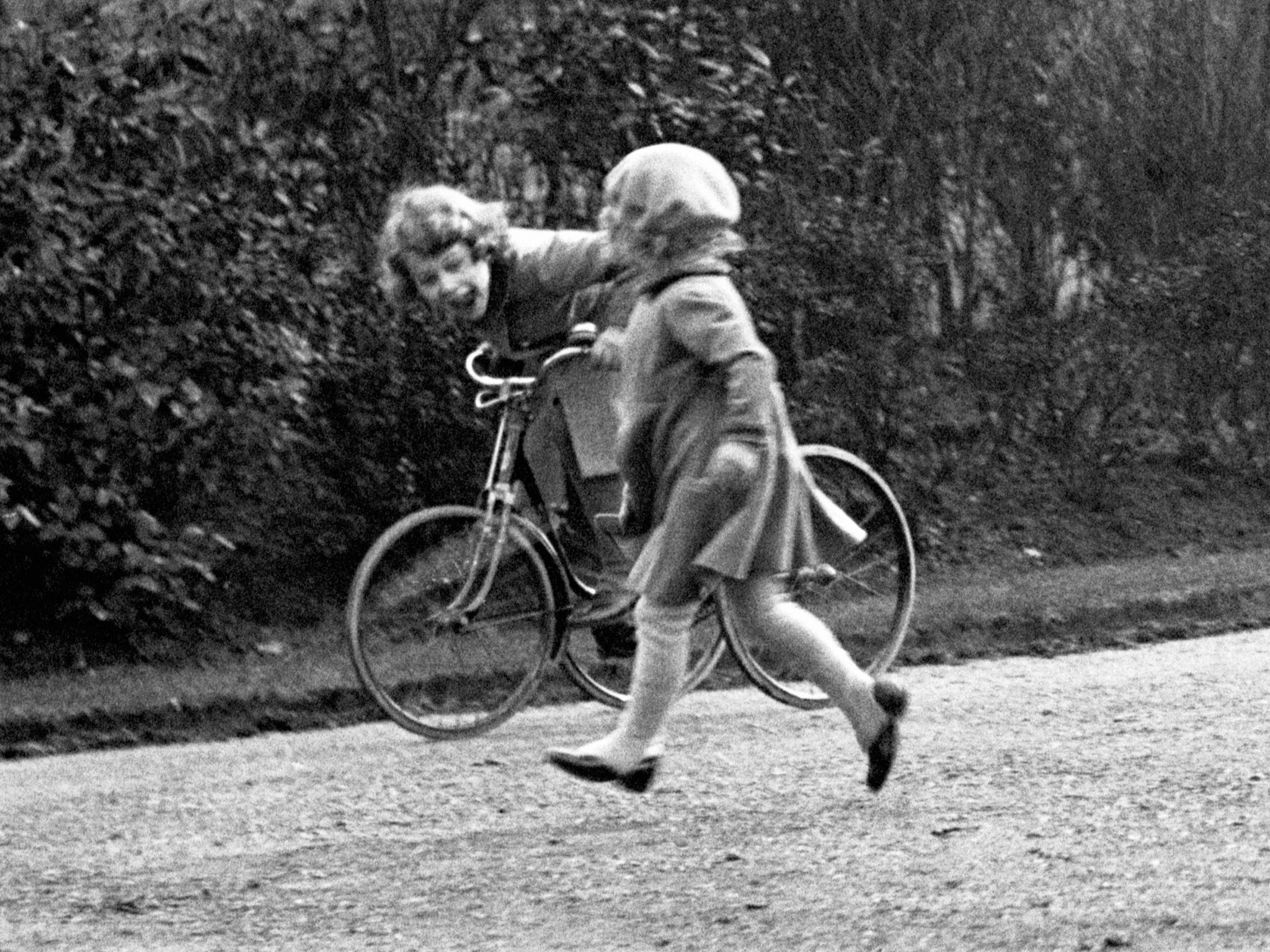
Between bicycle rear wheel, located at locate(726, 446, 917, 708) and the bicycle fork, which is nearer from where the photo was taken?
the bicycle fork

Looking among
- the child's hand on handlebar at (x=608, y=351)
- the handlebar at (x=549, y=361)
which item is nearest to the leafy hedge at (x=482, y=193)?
the handlebar at (x=549, y=361)

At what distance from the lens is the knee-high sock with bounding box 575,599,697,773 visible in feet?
21.5

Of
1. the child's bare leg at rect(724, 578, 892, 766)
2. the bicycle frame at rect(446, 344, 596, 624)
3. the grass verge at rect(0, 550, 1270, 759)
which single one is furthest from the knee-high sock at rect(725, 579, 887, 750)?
the grass verge at rect(0, 550, 1270, 759)

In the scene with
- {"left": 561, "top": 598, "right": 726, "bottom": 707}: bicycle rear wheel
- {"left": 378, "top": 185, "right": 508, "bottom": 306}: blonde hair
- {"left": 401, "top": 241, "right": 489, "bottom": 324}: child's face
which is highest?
{"left": 378, "top": 185, "right": 508, "bottom": 306}: blonde hair

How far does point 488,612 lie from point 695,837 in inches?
75.6

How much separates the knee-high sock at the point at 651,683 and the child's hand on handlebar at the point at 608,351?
1571 mm

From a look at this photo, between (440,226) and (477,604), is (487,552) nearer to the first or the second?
(477,604)

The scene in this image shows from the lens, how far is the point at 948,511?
40.2ft

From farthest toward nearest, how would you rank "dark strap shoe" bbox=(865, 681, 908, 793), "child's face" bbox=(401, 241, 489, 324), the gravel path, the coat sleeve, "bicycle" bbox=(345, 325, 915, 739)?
1. "bicycle" bbox=(345, 325, 915, 739)
2. "child's face" bbox=(401, 241, 489, 324)
3. "dark strap shoe" bbox=(865, 681, 908, 793)
4. the coat sleeve
5. the gravel path

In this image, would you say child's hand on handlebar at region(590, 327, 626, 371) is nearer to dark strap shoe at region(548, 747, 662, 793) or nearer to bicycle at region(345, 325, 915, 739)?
bicycle at region(345, 325, 915, 739)

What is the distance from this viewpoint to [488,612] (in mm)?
8219

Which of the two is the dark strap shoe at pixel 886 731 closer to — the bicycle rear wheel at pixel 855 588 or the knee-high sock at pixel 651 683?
the knee-high sock at pixel 651 683

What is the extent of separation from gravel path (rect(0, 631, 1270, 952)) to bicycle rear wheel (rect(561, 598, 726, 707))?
149 mm

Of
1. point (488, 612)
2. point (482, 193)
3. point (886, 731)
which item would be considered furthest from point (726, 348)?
point (482, 193)
